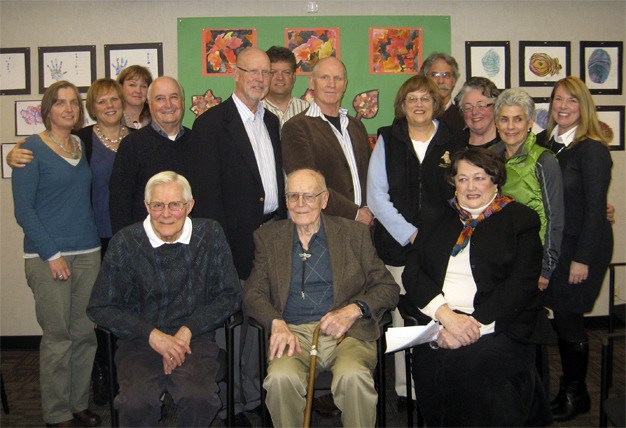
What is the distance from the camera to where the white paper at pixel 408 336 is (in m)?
2.26

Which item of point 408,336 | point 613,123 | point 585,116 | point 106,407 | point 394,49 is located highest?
point 394,49

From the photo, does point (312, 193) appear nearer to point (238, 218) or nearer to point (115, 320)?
point (238, 218)

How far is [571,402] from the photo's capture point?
2.91 meters

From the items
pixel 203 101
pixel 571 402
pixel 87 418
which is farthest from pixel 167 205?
pixel 571 402

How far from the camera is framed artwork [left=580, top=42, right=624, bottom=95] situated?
4.37 m

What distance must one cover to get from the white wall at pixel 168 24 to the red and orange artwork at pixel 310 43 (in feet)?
0.48

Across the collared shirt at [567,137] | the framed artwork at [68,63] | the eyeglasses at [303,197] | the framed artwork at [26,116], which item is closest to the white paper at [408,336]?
the eyeglasses at [303,197]

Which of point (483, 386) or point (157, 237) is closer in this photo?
point (483, 386)

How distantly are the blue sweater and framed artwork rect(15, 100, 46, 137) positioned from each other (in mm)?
1631

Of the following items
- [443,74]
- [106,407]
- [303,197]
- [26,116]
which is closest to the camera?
[303,197]

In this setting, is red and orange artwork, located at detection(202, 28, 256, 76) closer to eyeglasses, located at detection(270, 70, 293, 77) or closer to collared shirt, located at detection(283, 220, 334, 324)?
eyeglasses, located at detection(270, 70, 293, 77)

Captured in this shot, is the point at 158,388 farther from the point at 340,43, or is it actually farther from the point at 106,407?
the point at 340,43

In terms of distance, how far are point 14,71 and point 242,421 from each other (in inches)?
128

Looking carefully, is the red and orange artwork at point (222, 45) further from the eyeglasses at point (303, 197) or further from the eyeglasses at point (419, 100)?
the eyeglasses at point (303, 197)
